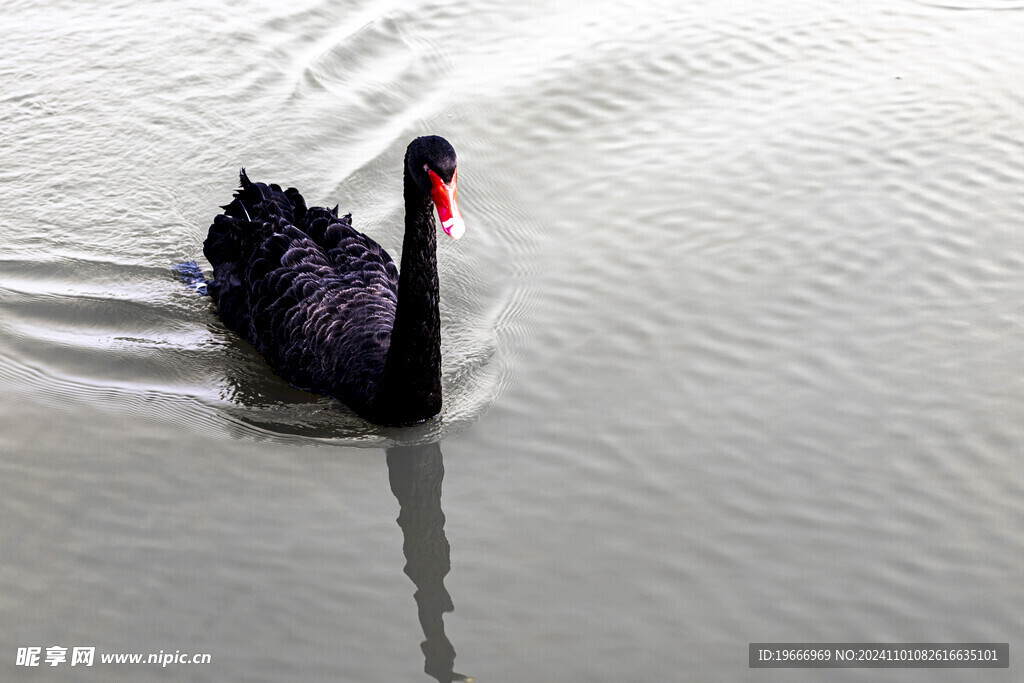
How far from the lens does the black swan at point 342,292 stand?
4.75 m

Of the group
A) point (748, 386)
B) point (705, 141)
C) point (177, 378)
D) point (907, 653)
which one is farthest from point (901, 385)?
point (177, 378)

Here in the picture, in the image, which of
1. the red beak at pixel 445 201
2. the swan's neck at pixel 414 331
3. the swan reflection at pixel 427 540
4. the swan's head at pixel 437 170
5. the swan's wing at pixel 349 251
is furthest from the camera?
the swan's wing at pixel 349 251

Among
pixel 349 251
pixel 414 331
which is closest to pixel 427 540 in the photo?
pixel 414 331

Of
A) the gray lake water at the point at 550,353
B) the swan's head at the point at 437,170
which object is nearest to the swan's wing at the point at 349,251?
the gray lake water at the point at 550,353

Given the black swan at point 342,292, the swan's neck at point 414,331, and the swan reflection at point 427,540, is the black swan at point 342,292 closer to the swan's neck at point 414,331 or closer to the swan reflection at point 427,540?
the swan's neck at point 414,331

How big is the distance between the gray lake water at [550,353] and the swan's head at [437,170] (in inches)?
49.6

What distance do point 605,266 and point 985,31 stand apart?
445 cm

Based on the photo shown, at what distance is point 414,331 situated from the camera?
15.9 feet

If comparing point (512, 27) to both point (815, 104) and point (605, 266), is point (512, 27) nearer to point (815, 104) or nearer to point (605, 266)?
point (815, 104)

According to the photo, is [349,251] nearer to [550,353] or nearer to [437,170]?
[550,353]

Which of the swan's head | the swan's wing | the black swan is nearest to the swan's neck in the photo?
the black swan

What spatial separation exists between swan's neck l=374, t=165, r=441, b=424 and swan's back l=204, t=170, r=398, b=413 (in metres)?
0.18

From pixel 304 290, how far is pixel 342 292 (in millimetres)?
211

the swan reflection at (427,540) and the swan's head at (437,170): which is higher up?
the swan's head at (437,170)
